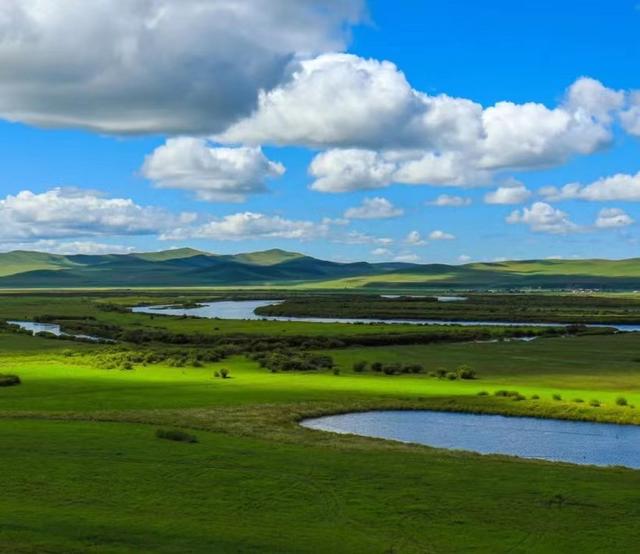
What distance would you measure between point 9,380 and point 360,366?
105 feet

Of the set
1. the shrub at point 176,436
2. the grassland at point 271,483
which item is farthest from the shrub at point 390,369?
the shrub at point 176,436

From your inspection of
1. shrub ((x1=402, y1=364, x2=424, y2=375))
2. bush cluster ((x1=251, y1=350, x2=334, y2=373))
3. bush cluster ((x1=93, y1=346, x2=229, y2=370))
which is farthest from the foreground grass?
bush cluster ((x1=93, y1=346, x2=229, y2=370))

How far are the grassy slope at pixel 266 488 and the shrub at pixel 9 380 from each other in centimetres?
664

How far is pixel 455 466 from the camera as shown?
105 ft

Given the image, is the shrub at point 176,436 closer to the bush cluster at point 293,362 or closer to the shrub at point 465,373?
the bush cluster at point 293,362

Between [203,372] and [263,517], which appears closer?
[263,517]

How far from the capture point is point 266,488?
27641mm

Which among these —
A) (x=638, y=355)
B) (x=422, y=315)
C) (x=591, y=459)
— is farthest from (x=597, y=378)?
(x=422, y=315)

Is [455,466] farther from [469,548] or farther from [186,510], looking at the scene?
[186,510]

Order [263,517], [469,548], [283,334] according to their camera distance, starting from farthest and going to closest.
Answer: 1. [283,334]
2. [263,517]
3. [469,548]

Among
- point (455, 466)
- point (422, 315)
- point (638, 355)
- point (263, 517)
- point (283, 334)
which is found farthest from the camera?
point (422, 315)

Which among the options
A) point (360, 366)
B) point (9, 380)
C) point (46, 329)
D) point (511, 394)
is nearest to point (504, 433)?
point (511, 394)

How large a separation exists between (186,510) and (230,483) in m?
3.67

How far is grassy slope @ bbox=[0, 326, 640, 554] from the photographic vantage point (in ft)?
72.4
